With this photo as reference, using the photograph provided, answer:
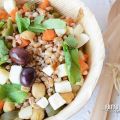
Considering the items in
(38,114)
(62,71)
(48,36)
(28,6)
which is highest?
(28,6)

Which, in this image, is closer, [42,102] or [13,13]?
[42,102]

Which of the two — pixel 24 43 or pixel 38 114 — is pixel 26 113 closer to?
pixel 38 114

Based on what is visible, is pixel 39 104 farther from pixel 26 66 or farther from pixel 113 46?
pixel 113 46

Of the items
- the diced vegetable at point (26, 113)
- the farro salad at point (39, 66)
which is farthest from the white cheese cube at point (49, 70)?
the diced vegetable at point (26, 113)

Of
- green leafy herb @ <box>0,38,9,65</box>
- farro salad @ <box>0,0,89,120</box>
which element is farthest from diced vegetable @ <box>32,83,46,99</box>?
green leafy herb @ <box>0,38,9,65</box>

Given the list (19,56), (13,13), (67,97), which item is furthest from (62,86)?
(13,13)

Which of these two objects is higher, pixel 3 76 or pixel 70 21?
pixel 70 21

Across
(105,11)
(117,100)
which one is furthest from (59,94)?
(105,11)
